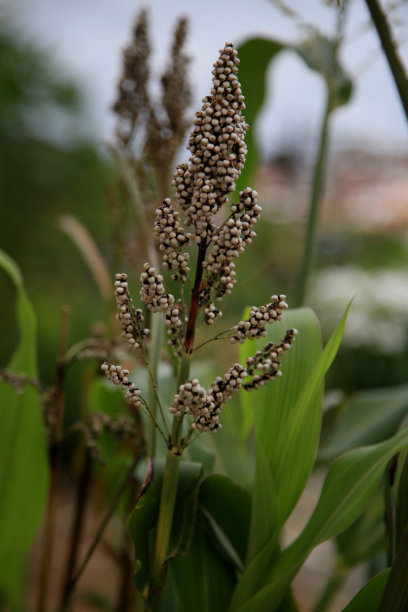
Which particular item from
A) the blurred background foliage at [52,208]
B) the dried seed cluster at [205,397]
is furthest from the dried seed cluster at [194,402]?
the blurred background foliage at [52,208]

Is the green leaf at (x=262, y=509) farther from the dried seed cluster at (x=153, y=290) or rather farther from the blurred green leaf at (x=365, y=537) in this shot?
the blurred green leaf at (x=365, y=537)

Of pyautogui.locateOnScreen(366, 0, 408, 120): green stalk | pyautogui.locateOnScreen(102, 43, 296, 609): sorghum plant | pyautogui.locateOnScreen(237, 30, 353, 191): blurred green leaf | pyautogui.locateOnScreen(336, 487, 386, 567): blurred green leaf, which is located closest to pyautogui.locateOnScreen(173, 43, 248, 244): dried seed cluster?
pyautogui.locateOnScreen(102, 43, 296, 609): sorghum plant

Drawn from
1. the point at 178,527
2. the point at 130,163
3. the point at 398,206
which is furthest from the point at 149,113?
the point at 398,206

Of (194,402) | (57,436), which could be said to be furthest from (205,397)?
(57,436)

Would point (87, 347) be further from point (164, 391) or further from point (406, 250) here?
point (406, 250)

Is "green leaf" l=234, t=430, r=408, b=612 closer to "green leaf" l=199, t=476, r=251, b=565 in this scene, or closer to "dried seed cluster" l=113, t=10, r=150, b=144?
"green leaf" l=199, t=476, r=251, b=565

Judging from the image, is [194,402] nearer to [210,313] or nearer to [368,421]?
[210,313]
